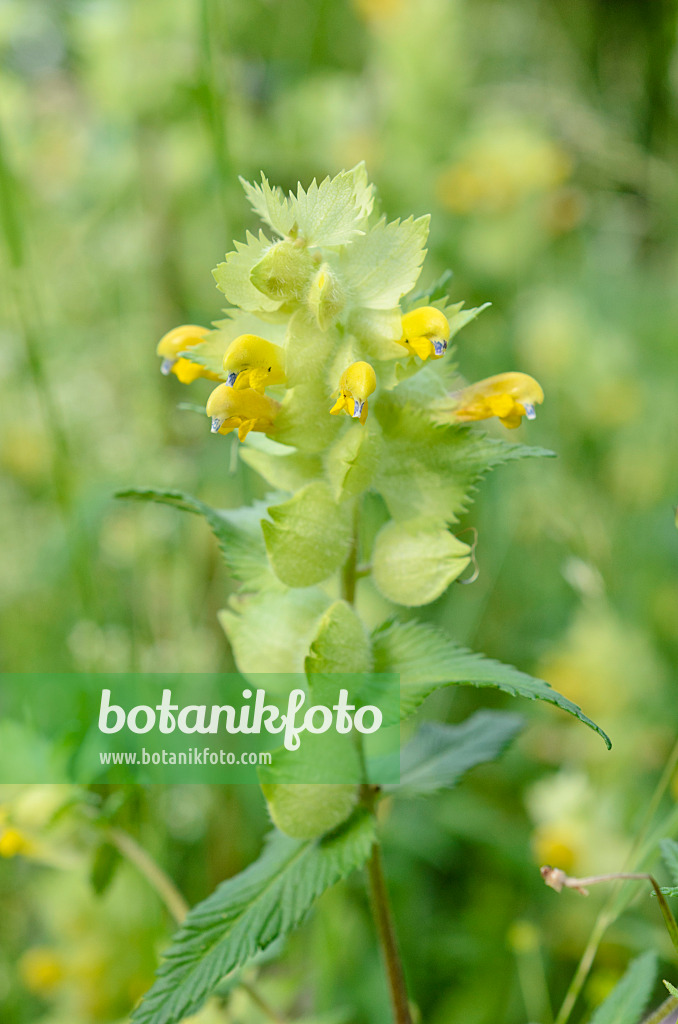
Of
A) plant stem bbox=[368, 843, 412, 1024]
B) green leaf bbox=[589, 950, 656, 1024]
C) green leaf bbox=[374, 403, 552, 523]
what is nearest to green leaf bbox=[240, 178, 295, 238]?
green leaf bbox=[374, 403, 552, 523]

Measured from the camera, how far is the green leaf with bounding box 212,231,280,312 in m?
0.40

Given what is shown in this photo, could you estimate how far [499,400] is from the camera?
44 centimetres

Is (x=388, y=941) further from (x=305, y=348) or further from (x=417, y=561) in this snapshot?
(x=305, y=348)

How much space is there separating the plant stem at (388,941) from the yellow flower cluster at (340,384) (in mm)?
246

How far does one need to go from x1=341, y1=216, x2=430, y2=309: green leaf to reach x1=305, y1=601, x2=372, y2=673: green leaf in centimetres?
17

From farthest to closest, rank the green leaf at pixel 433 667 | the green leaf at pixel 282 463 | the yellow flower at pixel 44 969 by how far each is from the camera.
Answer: the yellow flower at pixel 44 969, the green leaf at pixel 282 463, the green leaf at pixel 433 667

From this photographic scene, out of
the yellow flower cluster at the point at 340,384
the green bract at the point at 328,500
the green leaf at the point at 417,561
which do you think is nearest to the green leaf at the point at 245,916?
the green bract at the point at 328,500

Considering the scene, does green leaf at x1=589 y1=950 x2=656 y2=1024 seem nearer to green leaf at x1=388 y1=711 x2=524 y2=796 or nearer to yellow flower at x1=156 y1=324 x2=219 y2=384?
green leaf at x1=388 y1=711 x2=524 y2=796

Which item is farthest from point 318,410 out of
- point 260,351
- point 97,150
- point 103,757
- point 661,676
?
point 97,150

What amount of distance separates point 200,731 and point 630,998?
304 mm

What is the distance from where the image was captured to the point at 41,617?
127 centimetres

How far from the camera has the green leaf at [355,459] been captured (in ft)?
1.36

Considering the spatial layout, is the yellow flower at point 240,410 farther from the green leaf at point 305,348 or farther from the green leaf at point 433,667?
the green leaf at point 433,667

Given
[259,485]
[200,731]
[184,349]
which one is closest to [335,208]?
[184,349]
